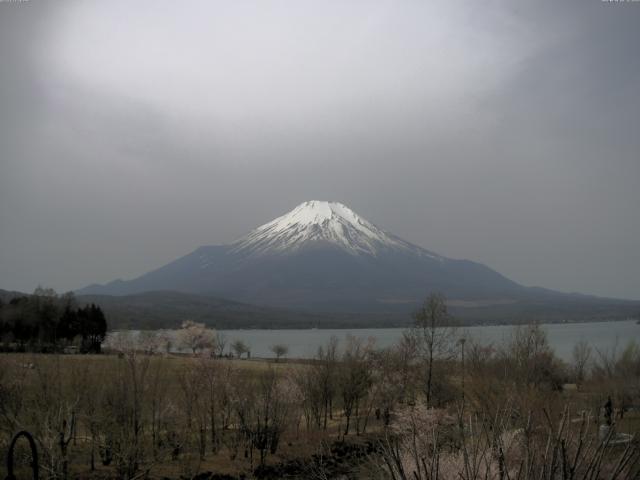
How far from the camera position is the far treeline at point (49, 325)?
6656 cm

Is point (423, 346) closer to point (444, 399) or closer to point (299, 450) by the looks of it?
point (444, 399)

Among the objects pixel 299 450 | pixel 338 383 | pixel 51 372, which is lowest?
pixel 299 450

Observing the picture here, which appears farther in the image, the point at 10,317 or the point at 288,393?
the point at 10,317

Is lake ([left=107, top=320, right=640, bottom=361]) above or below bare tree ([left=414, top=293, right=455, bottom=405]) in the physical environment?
below

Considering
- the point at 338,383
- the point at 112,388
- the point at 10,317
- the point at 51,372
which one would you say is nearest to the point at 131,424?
the point at 112,388

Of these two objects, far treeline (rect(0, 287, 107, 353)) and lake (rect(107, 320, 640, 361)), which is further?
lake (rect(107, 320, 640, 361))

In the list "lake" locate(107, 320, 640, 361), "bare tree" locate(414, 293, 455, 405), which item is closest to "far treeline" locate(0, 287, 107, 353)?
"lake" locate(107, 320, 640, 361)

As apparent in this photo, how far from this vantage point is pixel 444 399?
1427 inches

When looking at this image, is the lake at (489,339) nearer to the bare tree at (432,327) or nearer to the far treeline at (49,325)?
the bare tree at (432,327)

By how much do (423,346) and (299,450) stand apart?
1285 centimetres

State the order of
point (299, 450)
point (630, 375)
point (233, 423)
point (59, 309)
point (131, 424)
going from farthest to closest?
point (59, 309) < point (630, 375) < point (233, 423) < point (299, 450) < point (131, 424)

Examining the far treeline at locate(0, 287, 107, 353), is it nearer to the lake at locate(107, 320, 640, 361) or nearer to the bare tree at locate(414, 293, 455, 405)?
the lake at locate(107, 320, 640, 361)

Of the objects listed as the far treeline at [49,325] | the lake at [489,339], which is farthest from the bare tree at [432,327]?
the far treeline at [49,325]

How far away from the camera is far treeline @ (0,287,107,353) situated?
218 feet
